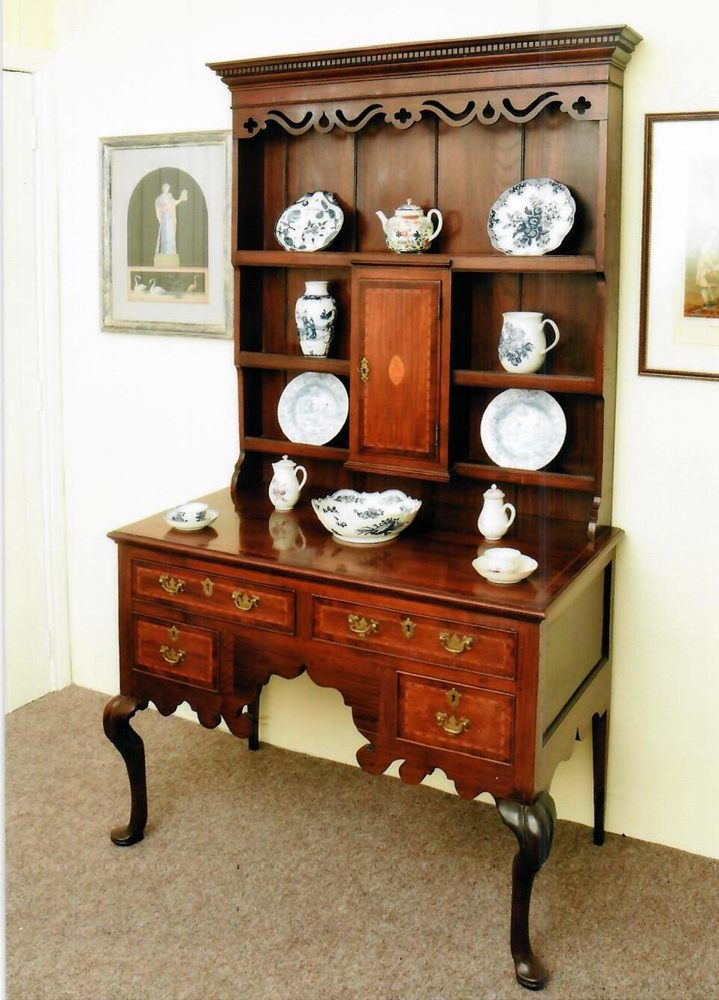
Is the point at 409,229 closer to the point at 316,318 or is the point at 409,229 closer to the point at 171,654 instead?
the point at 316,318

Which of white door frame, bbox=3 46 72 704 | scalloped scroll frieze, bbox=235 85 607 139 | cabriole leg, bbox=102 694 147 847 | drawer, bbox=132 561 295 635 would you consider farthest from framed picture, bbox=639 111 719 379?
white door frame, bbox=3 46 72 704

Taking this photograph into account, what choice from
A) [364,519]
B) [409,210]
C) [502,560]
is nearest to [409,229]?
[409,210]

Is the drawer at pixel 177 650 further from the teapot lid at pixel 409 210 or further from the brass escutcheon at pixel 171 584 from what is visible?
the teapot lid at pixel 409 210

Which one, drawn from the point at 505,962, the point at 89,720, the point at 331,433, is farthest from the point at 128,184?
the point at 505,962

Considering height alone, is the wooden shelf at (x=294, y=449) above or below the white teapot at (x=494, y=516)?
above

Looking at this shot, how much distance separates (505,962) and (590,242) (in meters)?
1.64

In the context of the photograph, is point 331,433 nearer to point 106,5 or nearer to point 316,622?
point 316,622

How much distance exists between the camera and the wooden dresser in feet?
6.91

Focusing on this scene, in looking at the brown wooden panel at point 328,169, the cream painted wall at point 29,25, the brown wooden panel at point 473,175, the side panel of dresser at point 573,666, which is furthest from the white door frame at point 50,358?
the side panel of dresser at point 573,666

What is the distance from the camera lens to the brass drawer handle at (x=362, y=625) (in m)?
2.19

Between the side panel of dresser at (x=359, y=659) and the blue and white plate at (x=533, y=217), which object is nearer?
the side panel of dresser at (x=359, y=659)

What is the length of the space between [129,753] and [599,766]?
1214 mm

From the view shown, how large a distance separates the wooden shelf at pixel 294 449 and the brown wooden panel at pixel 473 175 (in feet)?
1.97

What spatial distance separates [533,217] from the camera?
7.58 ft
